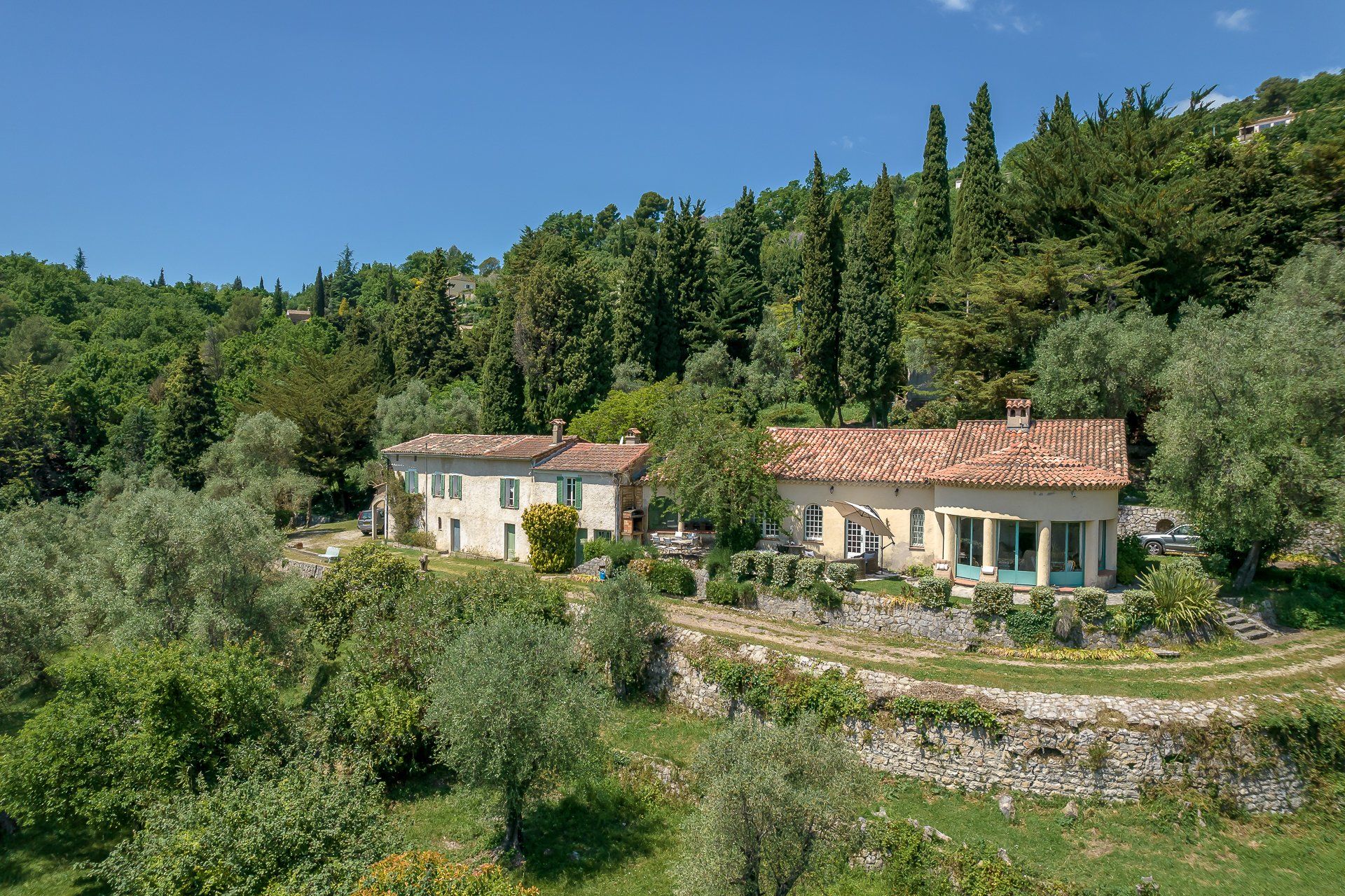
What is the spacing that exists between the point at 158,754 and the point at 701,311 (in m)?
42.0

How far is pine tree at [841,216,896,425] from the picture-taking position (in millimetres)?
43750

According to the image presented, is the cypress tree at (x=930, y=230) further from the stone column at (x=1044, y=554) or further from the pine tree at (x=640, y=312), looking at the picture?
the stone column at (x=1044, y=554)

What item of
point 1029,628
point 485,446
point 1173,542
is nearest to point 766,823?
point 1029,628

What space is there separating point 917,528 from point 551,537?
15.3 meters

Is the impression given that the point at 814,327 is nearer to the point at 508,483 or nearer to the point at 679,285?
the point at 679,285

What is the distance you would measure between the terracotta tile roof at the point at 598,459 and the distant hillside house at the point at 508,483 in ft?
0.15

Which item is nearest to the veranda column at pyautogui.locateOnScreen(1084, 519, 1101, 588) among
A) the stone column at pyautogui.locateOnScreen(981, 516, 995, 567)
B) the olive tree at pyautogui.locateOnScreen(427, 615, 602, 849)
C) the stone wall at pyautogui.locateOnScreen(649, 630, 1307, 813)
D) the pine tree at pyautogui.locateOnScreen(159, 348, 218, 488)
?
the stone column at pyautogui.locateOnScreen(981, 516, 995, 567)

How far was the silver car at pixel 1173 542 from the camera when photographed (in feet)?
99.3

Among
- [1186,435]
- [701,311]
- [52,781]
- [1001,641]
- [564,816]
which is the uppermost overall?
[701,311]

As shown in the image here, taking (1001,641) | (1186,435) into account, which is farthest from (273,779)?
(1186,435)

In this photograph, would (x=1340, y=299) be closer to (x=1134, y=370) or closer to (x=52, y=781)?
(x=1134, y=370)

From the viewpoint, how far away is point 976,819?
17.7m

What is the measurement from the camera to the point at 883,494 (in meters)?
30.0

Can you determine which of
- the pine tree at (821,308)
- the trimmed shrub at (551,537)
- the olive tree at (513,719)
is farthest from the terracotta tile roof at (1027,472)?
the pine tree at (821,308)
